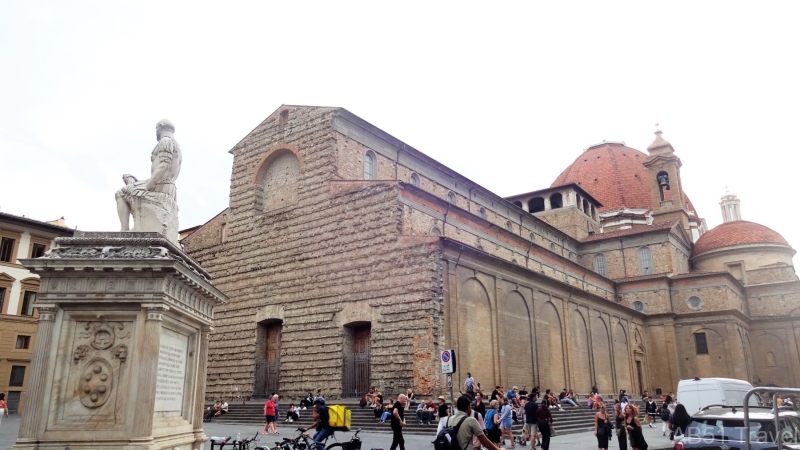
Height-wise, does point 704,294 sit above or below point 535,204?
below

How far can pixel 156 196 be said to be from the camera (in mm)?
8758

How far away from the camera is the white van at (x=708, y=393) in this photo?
2186 cm

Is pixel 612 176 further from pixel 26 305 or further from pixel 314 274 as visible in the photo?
pixel 26 305

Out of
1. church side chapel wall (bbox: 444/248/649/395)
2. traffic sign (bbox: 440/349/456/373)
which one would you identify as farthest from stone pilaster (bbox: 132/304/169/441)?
church side chapel wall (bbox: 444/248/649/395)

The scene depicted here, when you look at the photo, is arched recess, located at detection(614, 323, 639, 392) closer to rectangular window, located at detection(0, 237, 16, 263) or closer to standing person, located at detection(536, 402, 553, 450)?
standing person, located at detection(536, 402, 553, 450)

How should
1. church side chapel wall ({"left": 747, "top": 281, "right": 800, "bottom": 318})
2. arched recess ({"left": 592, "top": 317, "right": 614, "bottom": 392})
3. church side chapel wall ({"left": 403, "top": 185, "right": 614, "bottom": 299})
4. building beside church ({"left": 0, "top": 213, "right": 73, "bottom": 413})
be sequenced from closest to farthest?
church side chapel wall ({"left": 403, "top": 185, "right": 614, "bottom": 299}) < building beside church ({"left": 0, "top": 213, "right": 73, "bottom": 413}) < arched recess ({"left": 592, "top": 317, "right": 614, "bottom": 392}) < church side chapel wall ({"left": 747, "top": 281, "right": 800, "bottom": 318})

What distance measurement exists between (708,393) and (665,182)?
35751 mm

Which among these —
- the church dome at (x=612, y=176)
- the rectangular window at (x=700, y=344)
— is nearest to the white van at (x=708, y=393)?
the rectangular window at (x=700, y=344)

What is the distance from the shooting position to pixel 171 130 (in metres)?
9.18

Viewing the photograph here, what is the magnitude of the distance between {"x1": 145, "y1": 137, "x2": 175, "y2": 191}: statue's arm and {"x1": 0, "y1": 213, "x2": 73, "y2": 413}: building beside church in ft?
92.4

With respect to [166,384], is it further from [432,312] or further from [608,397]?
[608,397]

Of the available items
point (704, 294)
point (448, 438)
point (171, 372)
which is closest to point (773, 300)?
point (704, 294)

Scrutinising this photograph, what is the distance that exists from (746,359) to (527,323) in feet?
82.2

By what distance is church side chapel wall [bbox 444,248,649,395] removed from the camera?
23.7 meters
